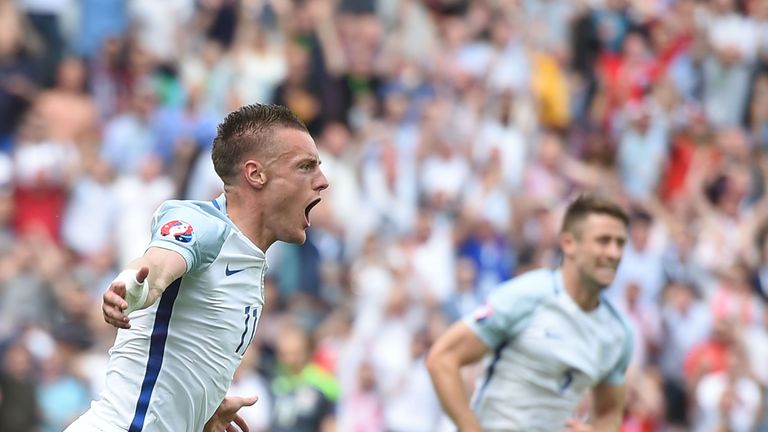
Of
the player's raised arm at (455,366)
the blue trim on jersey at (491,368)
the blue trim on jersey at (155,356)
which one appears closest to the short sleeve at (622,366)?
the blue trim on jersey at (491,368)

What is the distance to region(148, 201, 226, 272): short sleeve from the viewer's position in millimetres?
5324

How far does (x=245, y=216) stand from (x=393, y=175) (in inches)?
379

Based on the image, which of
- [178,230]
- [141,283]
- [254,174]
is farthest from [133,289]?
[254,174]

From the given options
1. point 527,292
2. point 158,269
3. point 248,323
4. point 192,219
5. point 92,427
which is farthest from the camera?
point 527,292

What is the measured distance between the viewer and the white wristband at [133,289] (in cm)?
490

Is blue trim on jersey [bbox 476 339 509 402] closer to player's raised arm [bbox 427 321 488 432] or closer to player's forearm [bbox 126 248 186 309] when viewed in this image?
player's raised arm [bbox 427 321 488 432]

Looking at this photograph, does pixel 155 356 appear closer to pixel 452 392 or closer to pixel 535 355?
pixel 452 392

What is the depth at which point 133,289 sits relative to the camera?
4.95 meters

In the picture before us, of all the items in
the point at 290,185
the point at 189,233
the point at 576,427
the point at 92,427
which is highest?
the point at 290,185

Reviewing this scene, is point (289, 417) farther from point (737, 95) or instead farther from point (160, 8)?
point (737, 95)

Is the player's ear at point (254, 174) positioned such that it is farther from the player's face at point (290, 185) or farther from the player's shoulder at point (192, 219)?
the player's shoulder at point (192, 219)

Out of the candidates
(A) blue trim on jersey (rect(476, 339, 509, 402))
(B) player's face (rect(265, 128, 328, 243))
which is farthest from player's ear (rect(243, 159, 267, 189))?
(A) blue trim on jersey (rect(476, 339, 509, 402))

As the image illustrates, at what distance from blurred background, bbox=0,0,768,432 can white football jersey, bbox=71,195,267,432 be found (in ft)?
21.8

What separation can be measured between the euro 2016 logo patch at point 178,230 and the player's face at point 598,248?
3.25 metres
